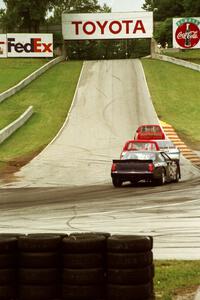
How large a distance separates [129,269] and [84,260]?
0.52 meters

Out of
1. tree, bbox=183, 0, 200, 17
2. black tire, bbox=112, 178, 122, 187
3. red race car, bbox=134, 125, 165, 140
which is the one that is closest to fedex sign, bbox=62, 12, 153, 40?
red race car, bbox=134, 125, 165, 140

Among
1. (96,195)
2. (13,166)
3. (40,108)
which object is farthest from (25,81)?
(96,195)

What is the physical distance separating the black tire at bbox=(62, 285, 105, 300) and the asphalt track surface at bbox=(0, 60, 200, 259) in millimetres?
3864

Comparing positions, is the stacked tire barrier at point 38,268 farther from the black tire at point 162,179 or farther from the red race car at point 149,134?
the red race car at point 149,134

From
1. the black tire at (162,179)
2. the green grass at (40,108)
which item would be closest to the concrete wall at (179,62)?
the green grass at (40,108)

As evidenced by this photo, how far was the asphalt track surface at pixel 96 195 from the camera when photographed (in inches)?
576

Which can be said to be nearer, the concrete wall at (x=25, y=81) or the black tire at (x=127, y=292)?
the black tire at (x=127, y=292)

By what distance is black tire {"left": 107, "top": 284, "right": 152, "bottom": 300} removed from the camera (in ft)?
24.7

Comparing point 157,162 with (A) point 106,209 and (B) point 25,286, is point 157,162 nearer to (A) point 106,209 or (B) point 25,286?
(A) point 106,209

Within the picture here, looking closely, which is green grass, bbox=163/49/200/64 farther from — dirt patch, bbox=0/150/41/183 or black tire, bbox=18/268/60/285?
black tire, bbox=18/268/60/285

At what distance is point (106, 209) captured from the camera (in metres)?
18.2

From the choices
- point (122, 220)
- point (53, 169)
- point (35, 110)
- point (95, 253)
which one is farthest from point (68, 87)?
point (95, 253)

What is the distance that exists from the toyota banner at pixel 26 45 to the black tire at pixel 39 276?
83355mm

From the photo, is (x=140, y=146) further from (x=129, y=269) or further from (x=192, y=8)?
(x=192, y=8)
